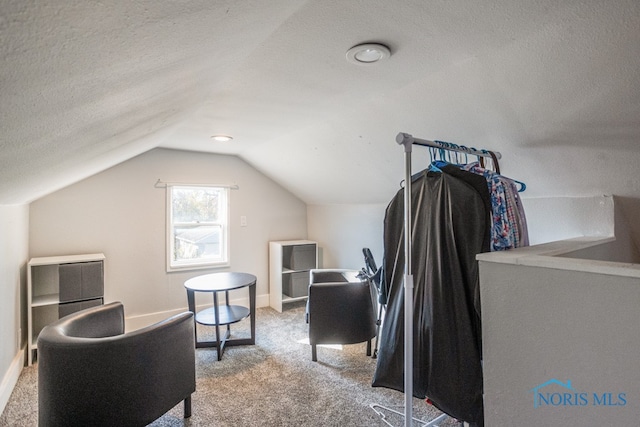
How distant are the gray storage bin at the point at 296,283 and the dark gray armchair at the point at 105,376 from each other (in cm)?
246

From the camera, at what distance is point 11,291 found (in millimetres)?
2395

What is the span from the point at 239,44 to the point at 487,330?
141cm

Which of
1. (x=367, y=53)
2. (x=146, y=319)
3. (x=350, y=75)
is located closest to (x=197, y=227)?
(x=146, y=319)

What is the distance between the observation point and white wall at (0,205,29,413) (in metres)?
2.13

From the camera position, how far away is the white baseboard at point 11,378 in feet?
6.88

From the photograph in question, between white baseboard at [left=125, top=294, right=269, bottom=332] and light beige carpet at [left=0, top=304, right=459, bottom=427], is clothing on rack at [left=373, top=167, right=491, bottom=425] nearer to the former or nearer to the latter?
light beige carpet at [left=0, top=304, right=459, bottom=427]

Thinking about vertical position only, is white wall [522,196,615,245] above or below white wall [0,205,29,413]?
above

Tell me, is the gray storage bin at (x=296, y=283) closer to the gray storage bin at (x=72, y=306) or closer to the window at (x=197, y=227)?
the window at (x=197, y=227)

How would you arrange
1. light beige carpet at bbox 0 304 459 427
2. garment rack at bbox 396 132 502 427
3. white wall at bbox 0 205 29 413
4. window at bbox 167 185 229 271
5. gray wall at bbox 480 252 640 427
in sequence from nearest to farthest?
gray wall at bbox 480 252 640 427, garment rack at bbox 396 132 502 427, light beige carpet at bbox 0 304 459 427, white wall at bbox 0 205 29 413, window at bbox 167 185 229 271

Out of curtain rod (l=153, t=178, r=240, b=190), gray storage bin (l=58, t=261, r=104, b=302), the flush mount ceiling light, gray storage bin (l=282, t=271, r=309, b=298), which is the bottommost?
gray storage bin (l=282, t=271, r=309, b=298)

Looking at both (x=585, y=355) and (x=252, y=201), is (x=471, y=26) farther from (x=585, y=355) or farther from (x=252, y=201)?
(x=252, y=201)

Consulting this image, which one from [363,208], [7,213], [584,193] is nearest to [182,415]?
[7,213]

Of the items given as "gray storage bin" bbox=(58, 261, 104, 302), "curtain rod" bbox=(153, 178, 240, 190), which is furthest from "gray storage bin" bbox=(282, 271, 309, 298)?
"gray storage bin" bbox=(58, 261, 104, 302)

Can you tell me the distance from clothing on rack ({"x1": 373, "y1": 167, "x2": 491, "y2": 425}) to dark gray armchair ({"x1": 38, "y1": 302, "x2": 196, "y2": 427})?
1173 mm
